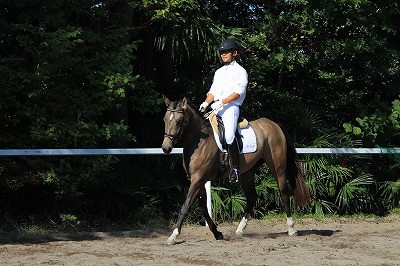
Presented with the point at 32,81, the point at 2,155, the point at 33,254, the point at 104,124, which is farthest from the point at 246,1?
the point at 33,254

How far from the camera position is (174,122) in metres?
9.98

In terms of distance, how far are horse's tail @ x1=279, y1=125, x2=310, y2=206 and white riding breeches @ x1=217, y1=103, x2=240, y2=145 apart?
1.39 metres

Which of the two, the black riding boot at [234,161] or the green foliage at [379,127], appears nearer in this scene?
the black riding boot at [234,161]

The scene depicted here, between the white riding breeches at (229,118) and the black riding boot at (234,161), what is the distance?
131 mm

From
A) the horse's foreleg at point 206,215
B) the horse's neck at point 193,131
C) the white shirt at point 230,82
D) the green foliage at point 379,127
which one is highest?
the white shirt at point 230,82

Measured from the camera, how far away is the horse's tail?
1184 cm

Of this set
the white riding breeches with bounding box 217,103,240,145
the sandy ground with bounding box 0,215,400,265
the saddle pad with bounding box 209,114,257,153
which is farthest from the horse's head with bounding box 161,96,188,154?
the sandy ground with bounding box 0,215,400,265

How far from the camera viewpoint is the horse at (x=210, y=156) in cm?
1006

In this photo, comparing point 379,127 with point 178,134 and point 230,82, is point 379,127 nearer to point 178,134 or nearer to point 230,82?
point 230,82

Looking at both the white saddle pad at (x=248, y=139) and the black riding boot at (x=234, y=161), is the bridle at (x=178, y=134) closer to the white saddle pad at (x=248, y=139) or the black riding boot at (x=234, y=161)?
the black riding boot at (x=234, y=161)

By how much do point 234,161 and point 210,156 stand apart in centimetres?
45

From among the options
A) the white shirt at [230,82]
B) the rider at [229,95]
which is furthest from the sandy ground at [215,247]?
the white shirt at [230,82]

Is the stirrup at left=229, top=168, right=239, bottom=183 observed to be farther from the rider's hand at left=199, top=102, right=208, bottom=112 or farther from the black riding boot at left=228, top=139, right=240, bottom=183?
the rider's hand at left=199, top=102, right=208, bottom=112

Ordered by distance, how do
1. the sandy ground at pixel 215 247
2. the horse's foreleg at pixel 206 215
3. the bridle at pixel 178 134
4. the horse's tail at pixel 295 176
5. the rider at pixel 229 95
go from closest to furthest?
1. the sandy ground at pixel 215 247
2. the bridle at pixel 178 134
3. the horse's foreleg at pixel 206 215
4. the rider at pixel 229 95
5. the horse's tail at pixel 295 176
